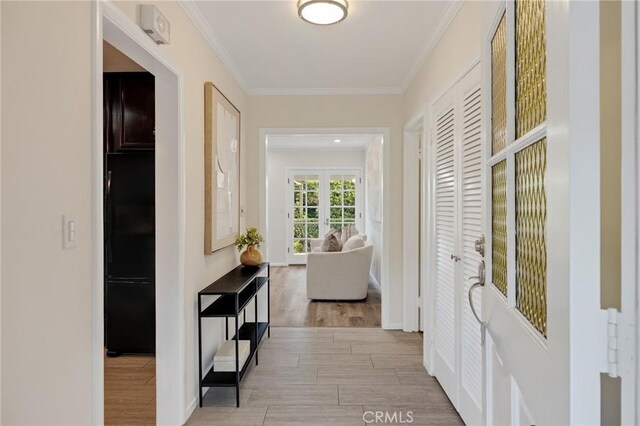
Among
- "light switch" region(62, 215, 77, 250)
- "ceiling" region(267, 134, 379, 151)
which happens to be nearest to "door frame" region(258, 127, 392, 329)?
"ceiling" region(267, 134, 379, 151)

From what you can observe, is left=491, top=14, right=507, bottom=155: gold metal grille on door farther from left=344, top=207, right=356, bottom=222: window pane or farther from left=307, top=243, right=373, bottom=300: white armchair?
left=344, top=207, right=356, bottom=222: window pane

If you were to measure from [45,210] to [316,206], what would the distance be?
22.7 ft

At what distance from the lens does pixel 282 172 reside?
7992 millimetres

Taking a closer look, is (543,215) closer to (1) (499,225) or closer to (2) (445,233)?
(1) (499,225)

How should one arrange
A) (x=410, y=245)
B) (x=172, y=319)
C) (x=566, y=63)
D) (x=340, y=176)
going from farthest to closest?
1. (x=340, y=176)
2. (x=410, y=245)
3. (x=172, y=319)
4. (x=566, y=63)

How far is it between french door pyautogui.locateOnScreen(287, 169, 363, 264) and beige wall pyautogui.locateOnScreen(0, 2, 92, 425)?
6678 mm

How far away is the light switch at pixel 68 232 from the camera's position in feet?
4.03

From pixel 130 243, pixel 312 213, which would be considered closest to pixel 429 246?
pixel 130 243

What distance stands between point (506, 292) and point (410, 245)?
2910 mm

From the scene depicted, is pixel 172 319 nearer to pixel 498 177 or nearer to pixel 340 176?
pixel 498 177

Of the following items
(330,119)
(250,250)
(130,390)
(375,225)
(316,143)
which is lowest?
(130,390)

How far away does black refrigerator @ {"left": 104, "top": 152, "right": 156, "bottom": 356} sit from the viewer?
316 cm

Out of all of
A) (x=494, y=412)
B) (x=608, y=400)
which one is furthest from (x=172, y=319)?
(x=608, y=400)

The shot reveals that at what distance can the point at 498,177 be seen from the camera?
3.41 feet
